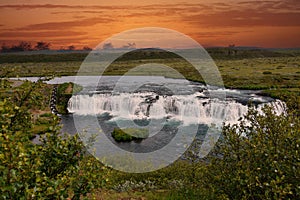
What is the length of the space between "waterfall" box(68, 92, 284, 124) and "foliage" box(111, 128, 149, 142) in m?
6.84

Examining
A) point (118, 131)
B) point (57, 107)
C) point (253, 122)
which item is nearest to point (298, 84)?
point (118, 131)

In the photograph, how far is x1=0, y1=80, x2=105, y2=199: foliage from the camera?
16.2 feet

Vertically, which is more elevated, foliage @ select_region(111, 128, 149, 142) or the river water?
the river water

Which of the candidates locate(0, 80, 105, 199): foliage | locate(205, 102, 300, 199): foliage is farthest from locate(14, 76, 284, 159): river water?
locate(0, 80, 105, 199): foliage

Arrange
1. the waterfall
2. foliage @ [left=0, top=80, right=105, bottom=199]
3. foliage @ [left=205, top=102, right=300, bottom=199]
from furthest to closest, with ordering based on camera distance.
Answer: the waterfall → foliage @ [left=205, top=102, right=300, bottom=199] → foliage @ [left=0, top=80, right=105, bottom=199]

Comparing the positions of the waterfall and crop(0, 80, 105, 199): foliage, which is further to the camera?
the waterfall

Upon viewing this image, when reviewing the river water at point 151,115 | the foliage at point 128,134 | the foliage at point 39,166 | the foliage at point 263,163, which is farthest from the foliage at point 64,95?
the foliage at point 39,166

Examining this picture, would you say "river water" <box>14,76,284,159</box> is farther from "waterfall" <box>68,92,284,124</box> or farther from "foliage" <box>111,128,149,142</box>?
"foliage" <box>111,128,149,142</box>

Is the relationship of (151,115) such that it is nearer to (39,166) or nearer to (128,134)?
(128,134)

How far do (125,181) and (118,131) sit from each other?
502 inches

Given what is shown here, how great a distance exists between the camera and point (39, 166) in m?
6.36

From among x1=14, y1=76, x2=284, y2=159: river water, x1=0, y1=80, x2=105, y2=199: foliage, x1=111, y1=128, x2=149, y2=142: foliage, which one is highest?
x1=0, y1=80, x2=105, y2=199: foliage

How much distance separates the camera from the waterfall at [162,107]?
36719 mm

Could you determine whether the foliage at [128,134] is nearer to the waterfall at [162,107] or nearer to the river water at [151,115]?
the river water at [151,115]
